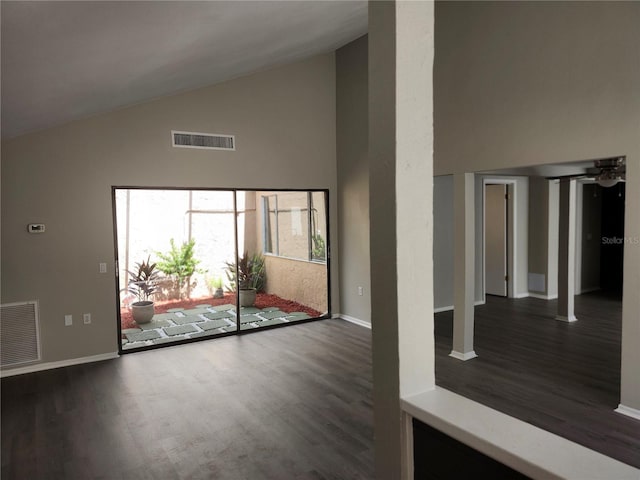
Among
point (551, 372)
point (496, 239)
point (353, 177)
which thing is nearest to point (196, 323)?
point (353, 177)

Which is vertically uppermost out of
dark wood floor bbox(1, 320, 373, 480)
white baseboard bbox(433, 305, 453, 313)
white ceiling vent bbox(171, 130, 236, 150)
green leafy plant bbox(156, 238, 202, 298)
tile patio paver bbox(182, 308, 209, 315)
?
white ceiling vent bbox(171, 130, 236, 150)

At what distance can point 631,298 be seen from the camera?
3.49 m

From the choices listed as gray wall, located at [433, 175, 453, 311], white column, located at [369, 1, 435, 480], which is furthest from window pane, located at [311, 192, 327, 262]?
white column, located at [369, 1, 435, 480]

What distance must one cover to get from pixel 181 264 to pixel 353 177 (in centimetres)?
275

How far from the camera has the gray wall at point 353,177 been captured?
6395mm

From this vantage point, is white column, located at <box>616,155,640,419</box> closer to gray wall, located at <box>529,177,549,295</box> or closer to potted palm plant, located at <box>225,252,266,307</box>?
potted palm plant, located at <box>225,252,266,307</box>

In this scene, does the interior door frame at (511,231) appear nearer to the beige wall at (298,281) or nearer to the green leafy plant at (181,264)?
the beige wall at (298,281)

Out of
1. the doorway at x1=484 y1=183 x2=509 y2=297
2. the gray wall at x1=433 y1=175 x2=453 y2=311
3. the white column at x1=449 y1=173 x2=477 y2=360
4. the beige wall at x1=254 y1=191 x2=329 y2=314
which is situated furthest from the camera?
the doorway at x1=484 y1=183 x2=509 y2=297

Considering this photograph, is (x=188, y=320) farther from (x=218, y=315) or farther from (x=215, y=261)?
(x=215, y=261)

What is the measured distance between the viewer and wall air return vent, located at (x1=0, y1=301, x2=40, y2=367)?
4672mm

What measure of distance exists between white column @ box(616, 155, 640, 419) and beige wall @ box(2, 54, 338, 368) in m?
4.27

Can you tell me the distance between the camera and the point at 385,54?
1402mm

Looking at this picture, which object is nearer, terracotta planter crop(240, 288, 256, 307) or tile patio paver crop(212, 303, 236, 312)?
tile patio paver crop(212, 303, 236, 312)

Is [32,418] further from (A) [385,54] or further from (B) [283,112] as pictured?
(B) [283,112]
